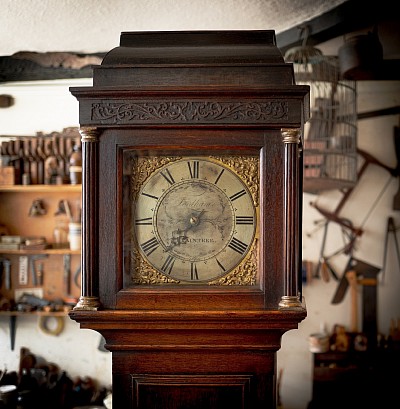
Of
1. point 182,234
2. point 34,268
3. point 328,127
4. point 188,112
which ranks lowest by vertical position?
point 34,268

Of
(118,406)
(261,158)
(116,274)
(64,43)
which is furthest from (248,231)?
(64,43)

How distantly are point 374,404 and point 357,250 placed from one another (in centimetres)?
92

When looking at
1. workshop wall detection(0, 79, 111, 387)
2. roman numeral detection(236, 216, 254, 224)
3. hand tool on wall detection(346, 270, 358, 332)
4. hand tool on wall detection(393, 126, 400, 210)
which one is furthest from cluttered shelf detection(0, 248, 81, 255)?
roman numeral detection(236, 216, 254, 224)

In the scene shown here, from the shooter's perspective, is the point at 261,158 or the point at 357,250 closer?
the point at 261,158

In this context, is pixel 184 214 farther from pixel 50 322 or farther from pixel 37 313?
pixel 50 322

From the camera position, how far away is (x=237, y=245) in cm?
122

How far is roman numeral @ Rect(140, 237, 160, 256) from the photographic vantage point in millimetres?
1226

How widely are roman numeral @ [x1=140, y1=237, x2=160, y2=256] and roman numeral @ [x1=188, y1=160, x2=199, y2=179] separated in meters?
0.17

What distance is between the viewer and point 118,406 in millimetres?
1255

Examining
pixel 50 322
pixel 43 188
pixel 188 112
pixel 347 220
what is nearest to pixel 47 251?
pixel 43 188

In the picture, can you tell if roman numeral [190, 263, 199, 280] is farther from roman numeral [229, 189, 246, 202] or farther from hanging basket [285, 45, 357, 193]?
hanging basket [285, 45, 357, 193]

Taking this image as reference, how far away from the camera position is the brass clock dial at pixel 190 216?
1221 mm

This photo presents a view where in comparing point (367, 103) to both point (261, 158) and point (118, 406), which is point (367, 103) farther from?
point (118, 406)

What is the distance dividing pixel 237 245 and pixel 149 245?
8.2 inches
